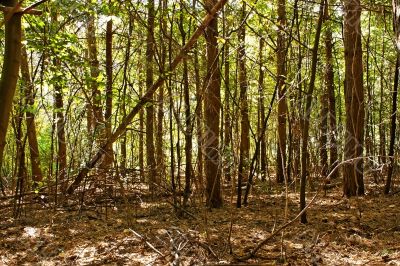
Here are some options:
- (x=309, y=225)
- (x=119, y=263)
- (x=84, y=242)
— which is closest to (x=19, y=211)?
(x=84, y=242)

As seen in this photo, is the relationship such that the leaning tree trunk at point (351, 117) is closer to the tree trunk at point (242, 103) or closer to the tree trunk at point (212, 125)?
the tree trunk at point (242, 103)

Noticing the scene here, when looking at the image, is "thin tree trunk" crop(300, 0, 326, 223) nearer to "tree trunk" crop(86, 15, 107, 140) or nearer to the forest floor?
the forest floor

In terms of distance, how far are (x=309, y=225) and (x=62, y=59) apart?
441 centimetres

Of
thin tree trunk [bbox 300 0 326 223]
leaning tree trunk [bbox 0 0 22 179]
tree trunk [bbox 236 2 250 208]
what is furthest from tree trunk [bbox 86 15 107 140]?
leaning tree trunk [bbox 0 0 22 179]

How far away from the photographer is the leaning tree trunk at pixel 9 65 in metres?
2.31

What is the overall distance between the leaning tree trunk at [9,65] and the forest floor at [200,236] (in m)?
2.06

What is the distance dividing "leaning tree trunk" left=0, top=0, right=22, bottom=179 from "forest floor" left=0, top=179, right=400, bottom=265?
6.75ft

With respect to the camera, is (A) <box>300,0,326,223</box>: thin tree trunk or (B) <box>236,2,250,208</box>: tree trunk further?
(B) <box>236,2,250,208</box>: tree trunk

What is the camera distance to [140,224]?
639 centimetres

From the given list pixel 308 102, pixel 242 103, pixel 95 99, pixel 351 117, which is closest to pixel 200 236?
pixel 308 102

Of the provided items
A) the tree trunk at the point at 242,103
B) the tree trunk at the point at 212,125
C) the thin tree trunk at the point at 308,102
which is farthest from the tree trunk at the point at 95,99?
the thin tree trunk at the point at 308,102

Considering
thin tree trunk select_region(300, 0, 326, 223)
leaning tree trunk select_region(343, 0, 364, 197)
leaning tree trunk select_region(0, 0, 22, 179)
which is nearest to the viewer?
leaning tree trunk select_region(0, 0, 22, 179)

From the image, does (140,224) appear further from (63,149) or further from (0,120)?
(63,149)

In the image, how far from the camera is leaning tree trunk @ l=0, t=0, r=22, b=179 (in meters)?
2.31
